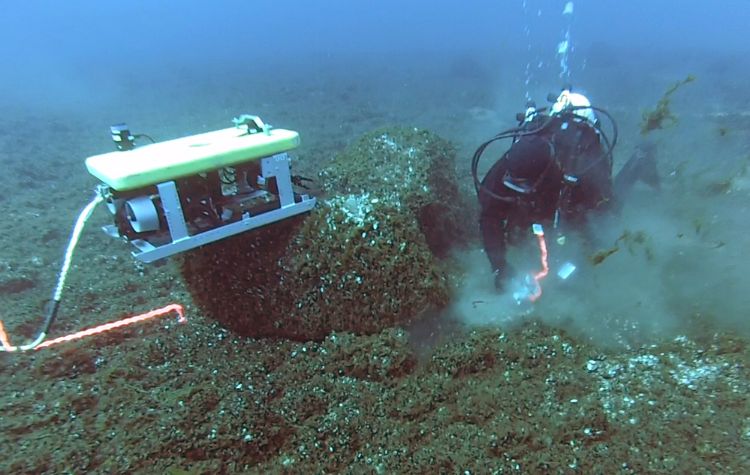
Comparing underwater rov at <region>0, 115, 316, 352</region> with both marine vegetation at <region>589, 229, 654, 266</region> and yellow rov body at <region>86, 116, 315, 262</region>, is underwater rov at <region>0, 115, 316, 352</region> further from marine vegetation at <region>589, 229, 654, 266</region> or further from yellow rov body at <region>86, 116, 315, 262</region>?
marine vegetation at <region>589, 229, 654, 266</region>

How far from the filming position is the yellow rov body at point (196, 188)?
327 cm

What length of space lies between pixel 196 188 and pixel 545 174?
3.55m

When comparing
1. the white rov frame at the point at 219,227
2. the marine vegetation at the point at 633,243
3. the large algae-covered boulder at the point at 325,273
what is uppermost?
the white rov frame at the point at 219,227

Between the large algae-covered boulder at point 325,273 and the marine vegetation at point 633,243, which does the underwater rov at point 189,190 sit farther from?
the marine vegetation at point 633,243

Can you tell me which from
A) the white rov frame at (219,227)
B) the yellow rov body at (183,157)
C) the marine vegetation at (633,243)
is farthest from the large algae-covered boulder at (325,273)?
the marine vegetation at (633,243)

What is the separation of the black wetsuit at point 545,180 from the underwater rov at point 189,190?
2222mm

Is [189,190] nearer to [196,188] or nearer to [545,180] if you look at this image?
[196,188]

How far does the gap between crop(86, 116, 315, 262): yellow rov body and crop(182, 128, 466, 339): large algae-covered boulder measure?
1.16 ft

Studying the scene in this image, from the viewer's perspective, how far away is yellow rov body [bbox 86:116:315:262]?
3.27 m

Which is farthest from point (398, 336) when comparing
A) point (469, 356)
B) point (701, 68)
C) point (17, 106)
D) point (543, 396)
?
point (701, 68)

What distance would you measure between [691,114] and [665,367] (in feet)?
47.4

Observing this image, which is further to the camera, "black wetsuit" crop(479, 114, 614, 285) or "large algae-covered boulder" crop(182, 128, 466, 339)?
"black wetsuit" crop(479, 114, 614, 285)

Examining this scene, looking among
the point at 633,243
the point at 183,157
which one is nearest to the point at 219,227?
the point at 183,157

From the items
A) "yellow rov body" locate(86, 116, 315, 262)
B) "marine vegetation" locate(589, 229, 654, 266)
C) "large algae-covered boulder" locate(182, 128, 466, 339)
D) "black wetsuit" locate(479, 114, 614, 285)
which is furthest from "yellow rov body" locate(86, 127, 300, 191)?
"marine vegetation" locate(589, 229, 654, 266)
